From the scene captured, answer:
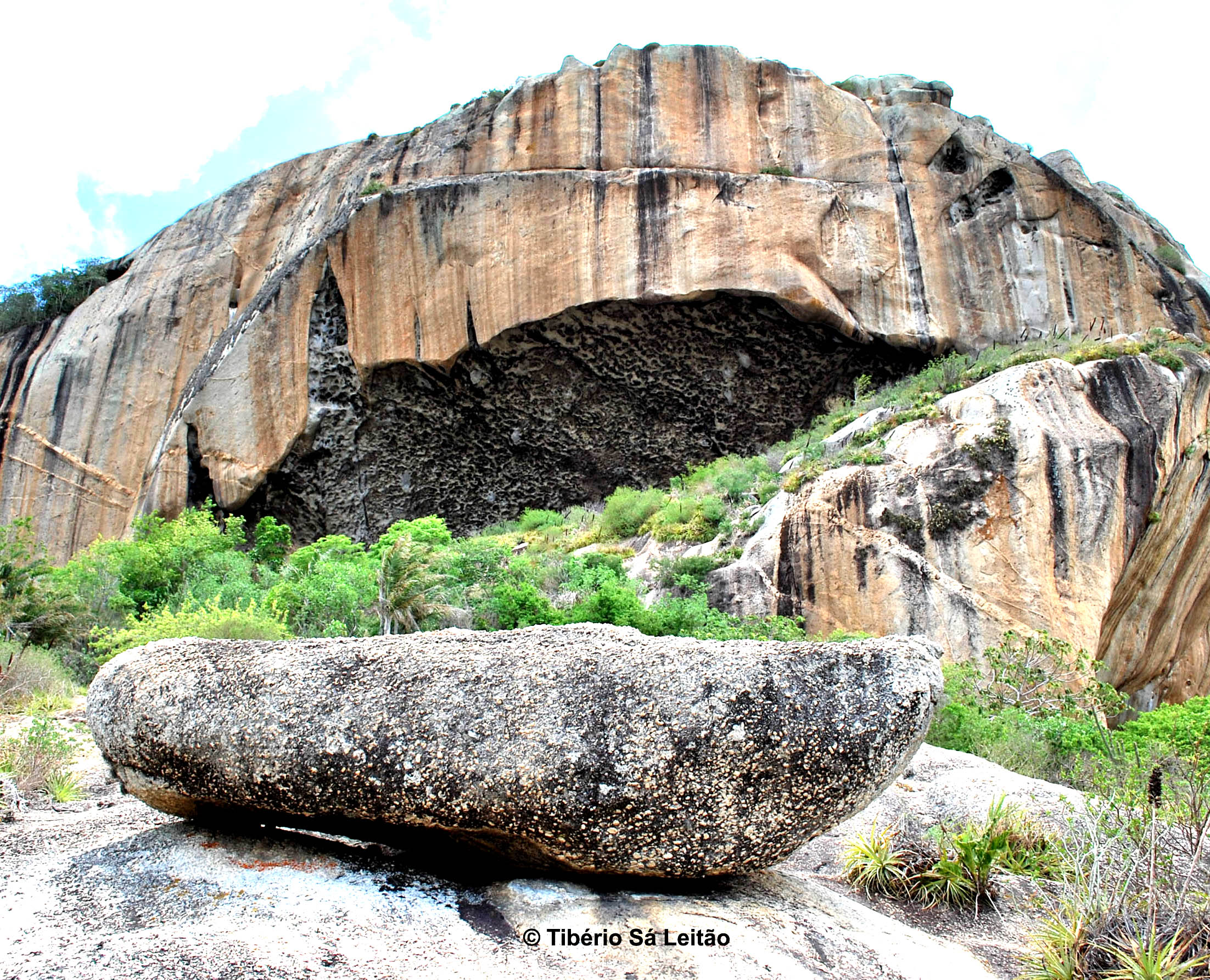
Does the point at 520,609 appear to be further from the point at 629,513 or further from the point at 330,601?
the point at 629,513

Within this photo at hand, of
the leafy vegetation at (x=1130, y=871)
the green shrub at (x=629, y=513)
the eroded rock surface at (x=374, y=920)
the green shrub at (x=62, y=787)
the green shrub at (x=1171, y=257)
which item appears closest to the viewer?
the eroded rock surface at (x=374, y=920)

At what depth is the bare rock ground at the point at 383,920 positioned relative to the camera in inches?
148

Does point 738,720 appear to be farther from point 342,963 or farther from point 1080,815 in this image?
point 1080,815

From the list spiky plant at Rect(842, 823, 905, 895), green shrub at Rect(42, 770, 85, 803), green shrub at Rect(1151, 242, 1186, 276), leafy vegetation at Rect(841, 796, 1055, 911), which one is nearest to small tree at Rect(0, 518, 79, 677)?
green shrub at Rect(42, 770, 85, 803)

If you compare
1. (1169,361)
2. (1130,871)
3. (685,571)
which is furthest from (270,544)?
(1130,871)

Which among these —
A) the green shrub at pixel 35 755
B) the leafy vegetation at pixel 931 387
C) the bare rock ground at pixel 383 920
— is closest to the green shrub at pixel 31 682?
the green shrub at pixel 35 755

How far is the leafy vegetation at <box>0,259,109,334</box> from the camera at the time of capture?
26.8 m

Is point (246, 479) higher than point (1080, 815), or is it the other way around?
point (246, 479)

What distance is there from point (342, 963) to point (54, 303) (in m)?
28.8

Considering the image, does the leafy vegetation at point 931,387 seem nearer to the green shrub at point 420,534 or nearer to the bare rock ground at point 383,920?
the green shrub at point 420,534

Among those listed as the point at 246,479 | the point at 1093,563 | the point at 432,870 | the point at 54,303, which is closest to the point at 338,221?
the point at 246,479

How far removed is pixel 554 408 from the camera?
68.7 ft

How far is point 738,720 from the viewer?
4297mm

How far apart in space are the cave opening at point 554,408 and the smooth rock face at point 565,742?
50.1 feet
